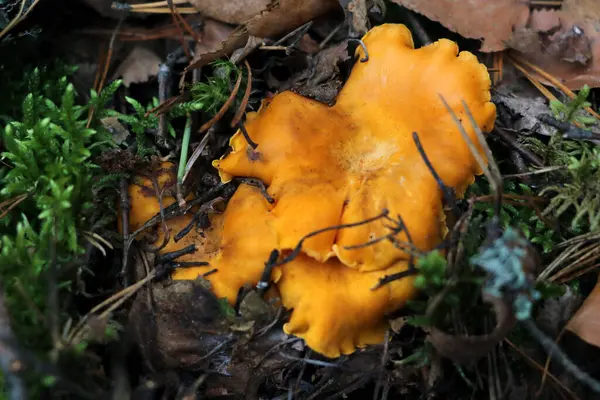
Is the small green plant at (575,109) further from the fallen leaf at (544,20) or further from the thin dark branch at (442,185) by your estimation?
the thin dark branch at (442,185)

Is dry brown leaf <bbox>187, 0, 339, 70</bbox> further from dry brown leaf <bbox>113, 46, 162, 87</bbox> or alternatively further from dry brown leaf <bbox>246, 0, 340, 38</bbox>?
dry brown leaf <bbox>113, 46, 162, 87</bbox>

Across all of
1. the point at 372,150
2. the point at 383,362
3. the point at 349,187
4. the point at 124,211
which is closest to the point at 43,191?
the point at 124,211

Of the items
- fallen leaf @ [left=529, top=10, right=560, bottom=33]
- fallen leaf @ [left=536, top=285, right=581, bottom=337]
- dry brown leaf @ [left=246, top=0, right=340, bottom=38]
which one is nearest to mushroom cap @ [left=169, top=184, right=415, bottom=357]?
fallen leaf @ [left=536, top=285, right=581, bottom=337]

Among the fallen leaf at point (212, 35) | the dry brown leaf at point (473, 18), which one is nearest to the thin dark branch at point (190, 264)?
the fallen leaf at point (212, 35)

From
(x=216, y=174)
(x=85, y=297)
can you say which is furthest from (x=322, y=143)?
(x=85, y=297)

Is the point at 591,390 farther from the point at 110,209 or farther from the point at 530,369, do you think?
the point at 110,209
